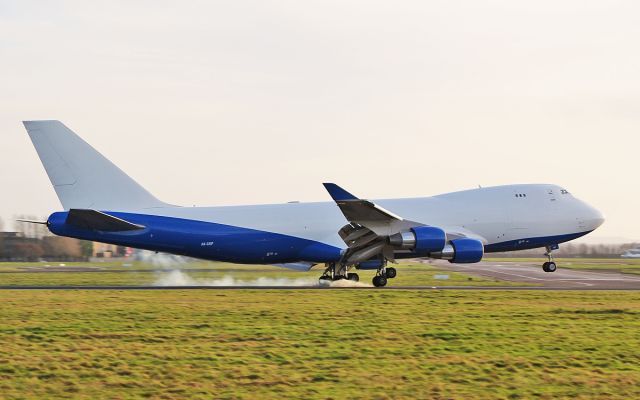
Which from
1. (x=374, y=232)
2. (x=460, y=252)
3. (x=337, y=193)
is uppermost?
(x=337, y=193)

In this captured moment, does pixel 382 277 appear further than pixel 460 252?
Yes

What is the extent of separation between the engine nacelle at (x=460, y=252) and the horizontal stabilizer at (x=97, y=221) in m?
15.4

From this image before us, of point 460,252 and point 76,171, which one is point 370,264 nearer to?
point 460,252

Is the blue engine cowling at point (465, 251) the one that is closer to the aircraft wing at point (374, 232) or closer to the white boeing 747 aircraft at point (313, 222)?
the white boeing 747 aircraft at point (313, 222)

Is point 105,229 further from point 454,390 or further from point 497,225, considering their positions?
point 454,390

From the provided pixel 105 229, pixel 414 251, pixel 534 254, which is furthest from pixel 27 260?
pixel 534 254

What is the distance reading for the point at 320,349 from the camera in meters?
17.8

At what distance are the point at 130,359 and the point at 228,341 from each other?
3.27 meters

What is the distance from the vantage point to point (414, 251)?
1576 inches

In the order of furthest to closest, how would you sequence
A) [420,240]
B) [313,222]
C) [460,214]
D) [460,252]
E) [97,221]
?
1. [460,214]
2. [313,222]
3. [460,252]
4. [420,240]
5. [97,221]

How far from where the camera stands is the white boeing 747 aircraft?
3953cm

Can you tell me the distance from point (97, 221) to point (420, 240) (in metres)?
15.6

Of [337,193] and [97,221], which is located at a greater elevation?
[337,193]

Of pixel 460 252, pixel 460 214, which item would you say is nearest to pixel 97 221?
pixel 460 252
